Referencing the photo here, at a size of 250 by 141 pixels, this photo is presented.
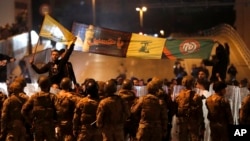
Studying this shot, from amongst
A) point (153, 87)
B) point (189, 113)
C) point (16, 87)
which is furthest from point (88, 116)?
point (189, 113)

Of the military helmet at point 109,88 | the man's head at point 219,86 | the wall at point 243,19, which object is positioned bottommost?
the man's head at point 219,86

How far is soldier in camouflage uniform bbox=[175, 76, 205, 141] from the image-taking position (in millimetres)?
12680

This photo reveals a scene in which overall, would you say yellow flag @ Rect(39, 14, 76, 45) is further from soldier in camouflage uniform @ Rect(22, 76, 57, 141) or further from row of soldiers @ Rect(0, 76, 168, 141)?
soldier in camouflage uniform @ Rect(22, 76, 57, 141)

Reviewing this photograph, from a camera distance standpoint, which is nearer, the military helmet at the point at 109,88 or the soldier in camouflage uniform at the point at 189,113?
the military helmet at the point at 109,88

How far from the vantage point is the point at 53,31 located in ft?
52.3

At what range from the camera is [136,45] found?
55.5 ft

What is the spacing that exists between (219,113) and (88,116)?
274 cm

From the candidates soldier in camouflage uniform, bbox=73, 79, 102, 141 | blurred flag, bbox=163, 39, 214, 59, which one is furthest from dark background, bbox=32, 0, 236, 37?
soldier in camouflage uniform, bbox=73, 79, 102, 141

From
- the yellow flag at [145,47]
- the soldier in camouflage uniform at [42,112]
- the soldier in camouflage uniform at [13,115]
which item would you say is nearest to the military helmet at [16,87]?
the soldier in camouflage uniform at [13,115]

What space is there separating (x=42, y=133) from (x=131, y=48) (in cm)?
571

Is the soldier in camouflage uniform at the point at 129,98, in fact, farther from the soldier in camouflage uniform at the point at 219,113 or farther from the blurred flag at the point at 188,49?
the blurred flag at the point at 188,49

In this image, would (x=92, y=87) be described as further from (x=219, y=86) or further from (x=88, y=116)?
(x=219, y=86)

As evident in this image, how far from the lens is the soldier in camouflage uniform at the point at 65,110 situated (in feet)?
38.4

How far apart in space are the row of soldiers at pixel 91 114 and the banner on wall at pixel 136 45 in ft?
13.6
